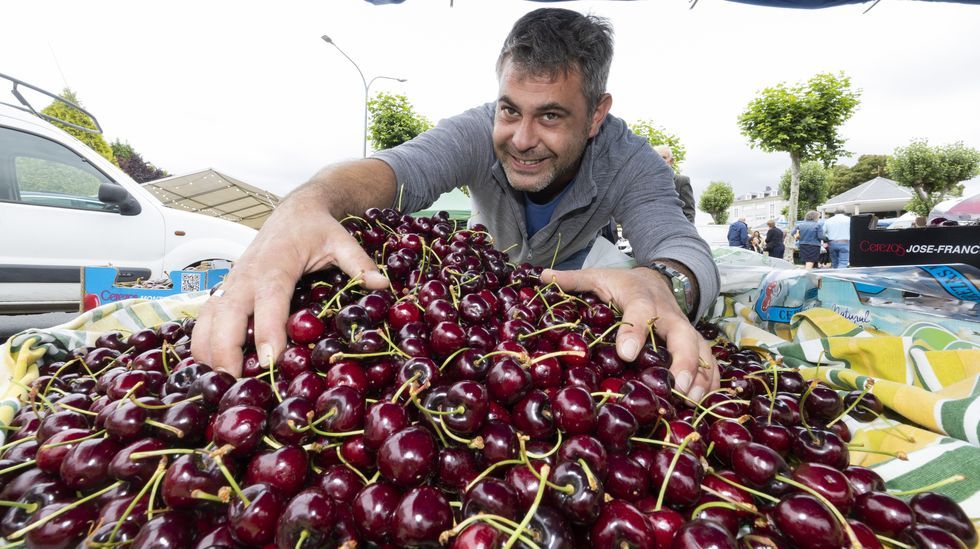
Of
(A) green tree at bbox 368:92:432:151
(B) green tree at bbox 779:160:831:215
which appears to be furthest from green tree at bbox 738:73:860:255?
(B) green tree at bbox 779:160:831:215

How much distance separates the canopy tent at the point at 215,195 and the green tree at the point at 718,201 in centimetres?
4970

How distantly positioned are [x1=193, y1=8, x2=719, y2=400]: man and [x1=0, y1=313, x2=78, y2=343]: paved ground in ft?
15.4

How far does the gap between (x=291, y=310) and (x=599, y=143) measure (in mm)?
2120

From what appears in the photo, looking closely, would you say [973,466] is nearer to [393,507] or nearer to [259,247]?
[393,507]

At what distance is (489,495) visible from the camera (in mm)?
665

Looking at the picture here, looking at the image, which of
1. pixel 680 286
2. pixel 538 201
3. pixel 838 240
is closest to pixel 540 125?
pixel 538 201

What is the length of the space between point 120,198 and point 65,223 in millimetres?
565

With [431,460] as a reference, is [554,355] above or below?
above

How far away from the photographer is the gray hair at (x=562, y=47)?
2113 mm

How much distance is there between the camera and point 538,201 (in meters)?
2.81

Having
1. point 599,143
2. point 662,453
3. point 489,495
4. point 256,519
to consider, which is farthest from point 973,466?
point 599,143

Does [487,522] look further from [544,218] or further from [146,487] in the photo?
[544,218]

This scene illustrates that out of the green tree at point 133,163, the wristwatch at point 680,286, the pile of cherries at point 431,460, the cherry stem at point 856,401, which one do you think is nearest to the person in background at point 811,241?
the wristwatch at point 680,286

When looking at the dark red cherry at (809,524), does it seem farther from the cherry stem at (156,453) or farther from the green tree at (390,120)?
the green tree at (390,120)
